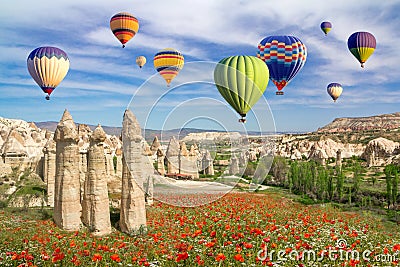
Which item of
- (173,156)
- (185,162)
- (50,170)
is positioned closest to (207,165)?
(185,162)

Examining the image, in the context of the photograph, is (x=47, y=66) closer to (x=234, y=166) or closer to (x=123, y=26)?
(x=123, y=26)

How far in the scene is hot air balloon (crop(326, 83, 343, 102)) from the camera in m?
58.6

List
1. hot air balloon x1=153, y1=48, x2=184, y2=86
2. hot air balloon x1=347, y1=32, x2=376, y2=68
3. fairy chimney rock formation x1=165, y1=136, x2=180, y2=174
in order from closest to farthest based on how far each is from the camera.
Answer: hot air balloon x1=347, y1=32, x2=376, y2=68 → hot air balloon x1=153, y1=48, x2=184, y2=86 → fairy chimney rock formation x1=165, y1=136, x2=180, y2=174

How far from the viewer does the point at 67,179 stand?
16703mm

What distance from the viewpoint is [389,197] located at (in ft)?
114

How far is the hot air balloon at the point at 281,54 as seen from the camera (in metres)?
29.6

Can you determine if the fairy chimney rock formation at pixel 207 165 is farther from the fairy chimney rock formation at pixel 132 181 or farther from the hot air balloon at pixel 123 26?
the fairy chimney rock formation at pixel 132 181

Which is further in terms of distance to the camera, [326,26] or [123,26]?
[326,26]

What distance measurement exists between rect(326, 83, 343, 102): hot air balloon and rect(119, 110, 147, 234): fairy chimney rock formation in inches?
1882

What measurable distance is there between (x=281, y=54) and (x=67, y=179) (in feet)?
64.3

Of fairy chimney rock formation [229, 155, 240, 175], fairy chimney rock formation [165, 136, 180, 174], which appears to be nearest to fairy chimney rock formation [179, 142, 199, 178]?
fairy chimney rock formation [165, 136, 180, 174]

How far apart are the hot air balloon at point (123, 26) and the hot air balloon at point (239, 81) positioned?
86.4 ft

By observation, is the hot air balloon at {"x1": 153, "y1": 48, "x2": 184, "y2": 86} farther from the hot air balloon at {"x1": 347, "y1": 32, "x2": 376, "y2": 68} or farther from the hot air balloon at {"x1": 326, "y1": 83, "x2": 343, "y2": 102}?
the hot air balloon at {"x1": 326, "y1": 83, "x2": 343, "y2": 102}

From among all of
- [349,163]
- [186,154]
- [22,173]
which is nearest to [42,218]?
[22,173]
